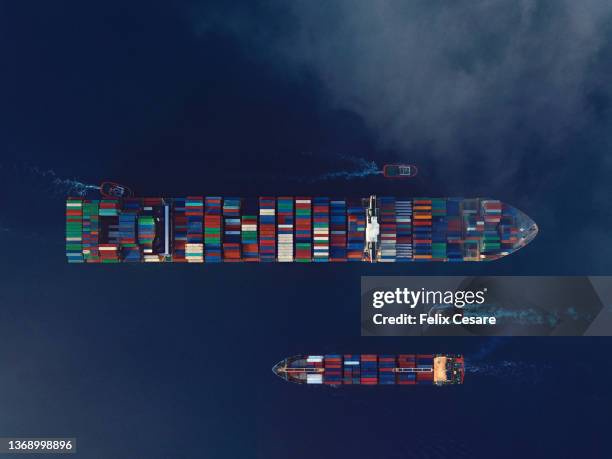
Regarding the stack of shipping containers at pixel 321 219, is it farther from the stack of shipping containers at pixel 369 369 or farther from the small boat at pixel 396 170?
the stack of shipping containers at pixel 369 369

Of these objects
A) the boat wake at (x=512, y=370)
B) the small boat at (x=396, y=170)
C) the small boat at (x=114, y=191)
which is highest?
the small boat at (x=396, y=170)

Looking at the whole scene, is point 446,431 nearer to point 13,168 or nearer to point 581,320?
point 581,320

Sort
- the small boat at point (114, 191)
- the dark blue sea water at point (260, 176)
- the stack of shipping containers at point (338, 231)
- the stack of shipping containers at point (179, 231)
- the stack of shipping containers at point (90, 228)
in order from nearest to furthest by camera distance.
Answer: the stack of shipping containers at point (90, 228) → the small boat at point (114, 191) → the dark blue sea water at point (260, 176) → the stack of shipping containers at point (179, 231) → the stack of shipping containers at point (338, 231)

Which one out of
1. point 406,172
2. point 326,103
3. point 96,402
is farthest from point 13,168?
point 406,172

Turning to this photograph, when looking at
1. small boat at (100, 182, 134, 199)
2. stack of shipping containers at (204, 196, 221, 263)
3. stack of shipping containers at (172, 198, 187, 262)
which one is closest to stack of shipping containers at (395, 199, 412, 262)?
stack of shipping containers at (204, 196, 221, 263)

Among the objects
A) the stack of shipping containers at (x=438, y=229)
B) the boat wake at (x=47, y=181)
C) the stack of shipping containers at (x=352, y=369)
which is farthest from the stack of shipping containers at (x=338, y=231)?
the boat wake at (x=47, y=181)

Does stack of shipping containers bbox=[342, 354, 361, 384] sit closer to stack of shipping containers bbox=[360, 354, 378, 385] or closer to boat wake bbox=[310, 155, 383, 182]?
stack of shipping containers bbox=[360, 354, 378, 385]
